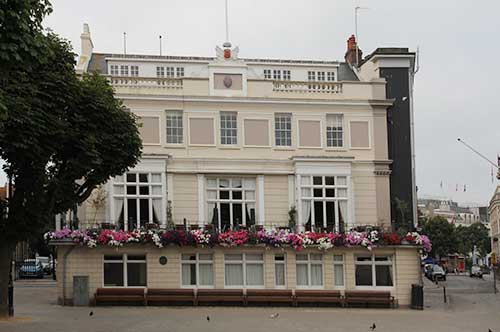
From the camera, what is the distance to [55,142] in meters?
24.6

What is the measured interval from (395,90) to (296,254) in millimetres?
10378

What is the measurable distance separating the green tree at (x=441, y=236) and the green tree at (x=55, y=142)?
76.8 meters

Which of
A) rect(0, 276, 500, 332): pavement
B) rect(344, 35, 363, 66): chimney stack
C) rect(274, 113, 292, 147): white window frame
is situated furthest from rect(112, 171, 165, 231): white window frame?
rect(344, 35, 363, 66): chimney stack

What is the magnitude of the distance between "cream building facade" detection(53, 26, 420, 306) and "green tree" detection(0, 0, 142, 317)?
1000 cm

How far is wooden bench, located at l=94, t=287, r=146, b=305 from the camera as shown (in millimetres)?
34812

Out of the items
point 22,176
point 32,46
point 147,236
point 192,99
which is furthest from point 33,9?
point 192,99

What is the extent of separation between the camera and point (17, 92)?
75.6 ft

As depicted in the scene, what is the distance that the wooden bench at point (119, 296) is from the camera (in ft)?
114

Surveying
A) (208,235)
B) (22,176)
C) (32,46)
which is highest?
(32,46)

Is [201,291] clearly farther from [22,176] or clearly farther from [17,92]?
[17,92]

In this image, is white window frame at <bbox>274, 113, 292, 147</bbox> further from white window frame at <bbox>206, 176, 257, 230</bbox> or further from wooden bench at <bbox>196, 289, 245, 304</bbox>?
wooden bench at <bbox>196, 289, 245, 304</bbox>

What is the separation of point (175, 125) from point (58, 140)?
14368 mm

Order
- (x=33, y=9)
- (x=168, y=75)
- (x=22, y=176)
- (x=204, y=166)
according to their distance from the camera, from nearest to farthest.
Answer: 1. (x=33, y=9)
2. (x=22, y=176)
3. (x=204, y=166)
4. (x=168, y=75)

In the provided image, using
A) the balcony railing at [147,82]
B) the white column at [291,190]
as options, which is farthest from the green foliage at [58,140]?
the white column at [291,190]
